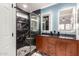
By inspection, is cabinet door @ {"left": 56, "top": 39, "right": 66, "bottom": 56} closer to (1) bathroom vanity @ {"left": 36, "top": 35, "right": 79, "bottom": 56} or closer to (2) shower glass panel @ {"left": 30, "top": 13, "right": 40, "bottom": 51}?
(1) bathroom vanity @ {"left": 36, "top": 35, "right": 79, "bottom": 56}

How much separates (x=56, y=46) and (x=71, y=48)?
441mm

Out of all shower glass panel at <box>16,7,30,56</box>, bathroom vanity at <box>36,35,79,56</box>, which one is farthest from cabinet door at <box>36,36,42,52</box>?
shower glass panel at <box>16,7,30,56</box>

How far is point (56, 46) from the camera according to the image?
10.3 ft

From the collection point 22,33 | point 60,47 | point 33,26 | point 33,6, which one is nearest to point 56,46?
point 60,47

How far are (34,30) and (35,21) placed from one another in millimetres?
268

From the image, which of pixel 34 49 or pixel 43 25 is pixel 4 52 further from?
pixel 43 25

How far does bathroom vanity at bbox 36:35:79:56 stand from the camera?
2809 mm

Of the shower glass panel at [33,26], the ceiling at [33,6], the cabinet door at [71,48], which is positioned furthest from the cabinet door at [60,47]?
the ceiling at [33,6]

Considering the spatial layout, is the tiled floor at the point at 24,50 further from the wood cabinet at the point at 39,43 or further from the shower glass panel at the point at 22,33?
the wood cabinet at the point at 39,43

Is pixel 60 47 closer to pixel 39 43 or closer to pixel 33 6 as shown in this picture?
pixel 39 43

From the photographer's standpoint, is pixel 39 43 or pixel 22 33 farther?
pixel 39 43

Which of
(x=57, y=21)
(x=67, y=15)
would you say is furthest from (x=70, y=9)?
(x=57, y=21)

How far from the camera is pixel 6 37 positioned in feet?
8.18

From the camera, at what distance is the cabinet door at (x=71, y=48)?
2.77m
